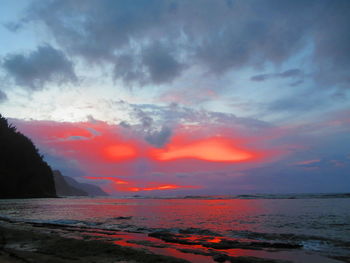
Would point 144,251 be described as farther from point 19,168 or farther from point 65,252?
point 19,168

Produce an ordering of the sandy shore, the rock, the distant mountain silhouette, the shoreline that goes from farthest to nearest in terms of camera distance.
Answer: the distant mountain silhouette < the rock < the shoreline < the sandy shore

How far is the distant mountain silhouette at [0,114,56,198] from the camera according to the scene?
127750 millimetres

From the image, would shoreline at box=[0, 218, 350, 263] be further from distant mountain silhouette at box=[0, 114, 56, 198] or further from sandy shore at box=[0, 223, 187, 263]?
distant mountain silhouette at box=[0, 114, 56, 198]

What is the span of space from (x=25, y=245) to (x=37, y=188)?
150359mm

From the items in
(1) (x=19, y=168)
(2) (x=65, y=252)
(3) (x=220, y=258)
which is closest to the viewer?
(3) (x=220, y=258)

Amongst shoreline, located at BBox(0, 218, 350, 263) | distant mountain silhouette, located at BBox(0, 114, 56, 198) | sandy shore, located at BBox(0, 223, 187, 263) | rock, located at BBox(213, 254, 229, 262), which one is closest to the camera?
sandy shore, located at BBox(0, 223, 187, 263)

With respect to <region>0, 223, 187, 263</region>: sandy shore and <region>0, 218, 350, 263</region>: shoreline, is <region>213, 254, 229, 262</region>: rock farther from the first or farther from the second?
<region>0, 223, 187, 263</region>: sandy shore

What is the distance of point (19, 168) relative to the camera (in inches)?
5423

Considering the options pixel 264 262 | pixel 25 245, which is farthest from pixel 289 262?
pixel 25 245

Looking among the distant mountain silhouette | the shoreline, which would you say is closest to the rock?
the shoreline

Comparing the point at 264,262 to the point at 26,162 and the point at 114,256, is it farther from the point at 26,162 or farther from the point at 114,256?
the point at 26,162

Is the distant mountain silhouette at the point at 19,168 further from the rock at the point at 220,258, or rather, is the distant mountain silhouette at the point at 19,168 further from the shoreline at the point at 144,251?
the rock at the point at 220,258

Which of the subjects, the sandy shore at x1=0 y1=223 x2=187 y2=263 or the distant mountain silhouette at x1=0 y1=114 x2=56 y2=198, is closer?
the sandy shore at x1=0 y1=223 x2=187 y2=263

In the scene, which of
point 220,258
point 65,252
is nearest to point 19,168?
point 65,252
